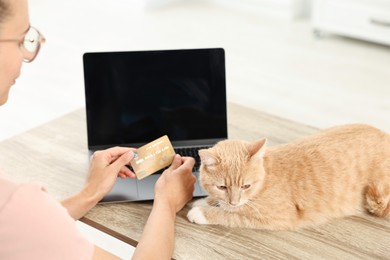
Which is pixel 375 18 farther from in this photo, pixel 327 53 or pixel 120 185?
pixel 120 185

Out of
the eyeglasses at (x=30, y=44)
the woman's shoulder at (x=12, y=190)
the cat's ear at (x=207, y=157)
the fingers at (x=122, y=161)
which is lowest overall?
the fingers at (x=122, y=161)

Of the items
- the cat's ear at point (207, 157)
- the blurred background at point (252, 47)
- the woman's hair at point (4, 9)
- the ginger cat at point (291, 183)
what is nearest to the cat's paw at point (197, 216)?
the ginger cat at point (291, 183)

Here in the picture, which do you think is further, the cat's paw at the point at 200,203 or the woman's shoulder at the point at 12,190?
the cat's paw at the point at 200,203

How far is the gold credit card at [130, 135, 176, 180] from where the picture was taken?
1.38 meters

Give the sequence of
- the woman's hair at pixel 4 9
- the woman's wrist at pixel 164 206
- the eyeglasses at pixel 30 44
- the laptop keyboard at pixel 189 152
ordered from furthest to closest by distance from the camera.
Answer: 1. the laptop keyboard at pixel 189 152
2. the woman's wrist at pixel 164 206
3. the eyeglasses at pixel 30 44
4. the woman's hair at pixel 4 9

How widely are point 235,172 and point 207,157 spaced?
0.26 ft

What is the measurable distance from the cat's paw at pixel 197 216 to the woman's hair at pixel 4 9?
26.3 inches

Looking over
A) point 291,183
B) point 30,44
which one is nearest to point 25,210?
point 30,44

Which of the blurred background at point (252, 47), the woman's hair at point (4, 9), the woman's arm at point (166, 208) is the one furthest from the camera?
the blurred background at point (252, 47)

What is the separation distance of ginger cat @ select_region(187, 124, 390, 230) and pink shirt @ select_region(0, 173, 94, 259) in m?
0.48

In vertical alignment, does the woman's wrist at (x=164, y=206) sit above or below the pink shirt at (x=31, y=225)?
below

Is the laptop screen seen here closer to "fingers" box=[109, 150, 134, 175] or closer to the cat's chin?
"fingers" box=[109, 150, 134, 175]

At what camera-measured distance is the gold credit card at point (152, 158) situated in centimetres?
138

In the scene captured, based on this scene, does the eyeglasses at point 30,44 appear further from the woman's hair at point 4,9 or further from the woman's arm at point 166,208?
the woman's arm at point 166,208
